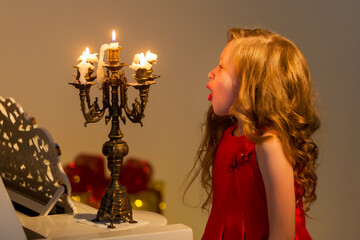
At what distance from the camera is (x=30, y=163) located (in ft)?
6.01

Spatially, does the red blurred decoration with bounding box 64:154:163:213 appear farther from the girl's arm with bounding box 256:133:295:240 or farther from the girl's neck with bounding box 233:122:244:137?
the girl's arm with bounding box 256:133:295:240

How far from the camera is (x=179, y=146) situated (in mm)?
2740

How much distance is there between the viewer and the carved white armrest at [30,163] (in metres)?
1.74

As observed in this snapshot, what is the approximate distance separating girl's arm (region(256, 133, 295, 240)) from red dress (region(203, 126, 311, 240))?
9cm

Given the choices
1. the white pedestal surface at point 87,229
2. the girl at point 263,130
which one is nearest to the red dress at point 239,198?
the girl at point 263,130

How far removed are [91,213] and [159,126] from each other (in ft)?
3.00

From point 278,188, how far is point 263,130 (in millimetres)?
160

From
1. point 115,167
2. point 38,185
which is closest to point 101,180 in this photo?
point 38,185

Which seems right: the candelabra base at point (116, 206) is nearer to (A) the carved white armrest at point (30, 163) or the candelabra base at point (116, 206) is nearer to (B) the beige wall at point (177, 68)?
(A) the carved white armrest at point (30, 163)

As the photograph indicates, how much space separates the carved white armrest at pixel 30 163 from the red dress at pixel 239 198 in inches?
17.2

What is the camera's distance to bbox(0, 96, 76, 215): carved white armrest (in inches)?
68.5

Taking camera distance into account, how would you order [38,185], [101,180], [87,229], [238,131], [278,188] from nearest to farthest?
[278,188], [87,229], [238,131], [38,185], [101,180]

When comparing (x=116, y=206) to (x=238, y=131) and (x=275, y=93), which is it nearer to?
(x=238, y=131)

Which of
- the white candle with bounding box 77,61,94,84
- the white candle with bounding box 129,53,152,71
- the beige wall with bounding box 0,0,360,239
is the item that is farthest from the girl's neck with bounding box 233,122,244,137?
the beige wall with bounding box 0,0,360,239
